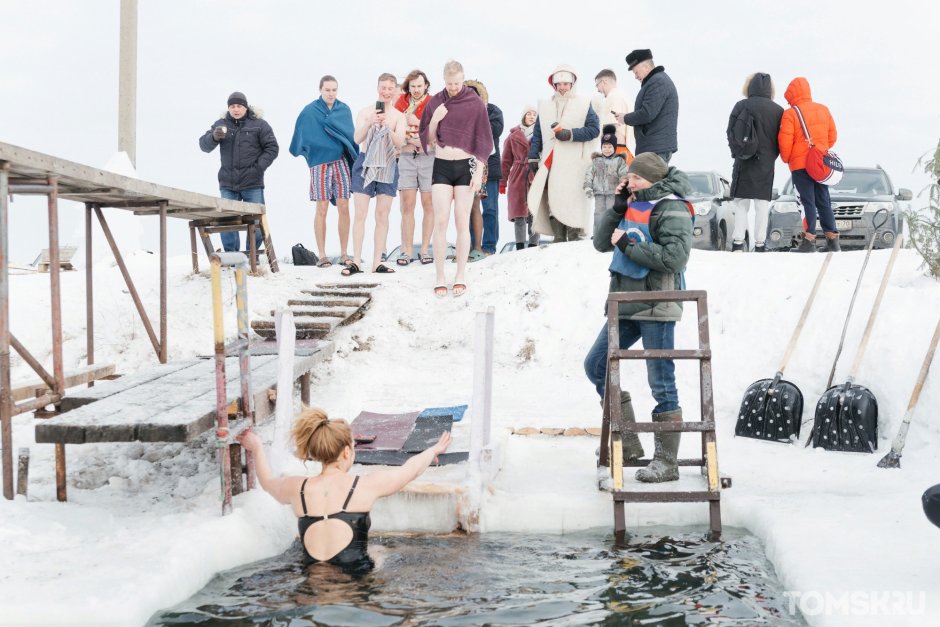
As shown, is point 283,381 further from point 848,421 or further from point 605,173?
point 605,173

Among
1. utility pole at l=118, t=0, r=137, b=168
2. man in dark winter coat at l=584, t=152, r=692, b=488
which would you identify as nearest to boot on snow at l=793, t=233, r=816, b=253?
man in dark winter coat at l=584, t=152, r=692, b=488

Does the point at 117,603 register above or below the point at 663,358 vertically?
below

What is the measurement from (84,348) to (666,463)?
7.08m

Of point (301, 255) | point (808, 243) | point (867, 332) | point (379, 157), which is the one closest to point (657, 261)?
point (867, 332)

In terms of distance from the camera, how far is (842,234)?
46.2 ft

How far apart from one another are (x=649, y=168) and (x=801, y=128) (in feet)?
19.1

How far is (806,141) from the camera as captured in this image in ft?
34.9

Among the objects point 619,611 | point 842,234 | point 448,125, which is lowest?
point 619,611

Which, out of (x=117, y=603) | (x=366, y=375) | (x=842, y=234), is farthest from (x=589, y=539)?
(x=842, y=234)

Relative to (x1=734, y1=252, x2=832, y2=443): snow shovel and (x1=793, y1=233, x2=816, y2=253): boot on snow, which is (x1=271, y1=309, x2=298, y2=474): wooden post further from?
(x1=793, y1=233, x2=816, y2=253): boot on snow

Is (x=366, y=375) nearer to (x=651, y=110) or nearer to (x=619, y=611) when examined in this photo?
(x=651, y=110)

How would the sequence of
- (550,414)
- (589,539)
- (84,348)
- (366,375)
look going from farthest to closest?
(84,348), (366,375), (550,414), (589,539)

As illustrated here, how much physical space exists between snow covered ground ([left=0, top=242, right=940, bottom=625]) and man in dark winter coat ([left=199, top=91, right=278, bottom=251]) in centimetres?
128

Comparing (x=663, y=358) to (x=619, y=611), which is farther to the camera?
(x=663, y=358)
